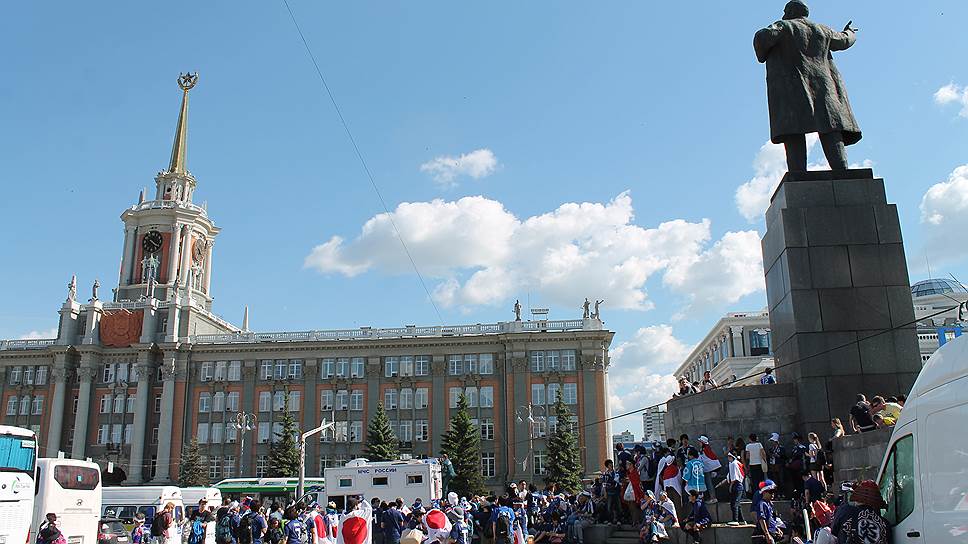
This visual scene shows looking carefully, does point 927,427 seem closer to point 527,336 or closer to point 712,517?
point 712,517

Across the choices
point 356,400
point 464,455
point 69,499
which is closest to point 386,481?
point 69,499

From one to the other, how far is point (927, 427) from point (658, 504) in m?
8.59

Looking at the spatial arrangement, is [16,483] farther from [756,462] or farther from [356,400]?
[356,400]

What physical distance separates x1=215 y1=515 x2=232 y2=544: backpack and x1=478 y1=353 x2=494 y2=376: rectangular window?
50.9 m

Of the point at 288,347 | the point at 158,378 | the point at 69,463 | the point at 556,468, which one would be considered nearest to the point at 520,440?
the point at 556,468

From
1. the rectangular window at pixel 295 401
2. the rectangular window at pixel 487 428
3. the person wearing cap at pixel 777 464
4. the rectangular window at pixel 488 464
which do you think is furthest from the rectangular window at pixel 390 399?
the person wearing cap at pixel 777 464

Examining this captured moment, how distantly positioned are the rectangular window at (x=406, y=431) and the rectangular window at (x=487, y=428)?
6.26 metres

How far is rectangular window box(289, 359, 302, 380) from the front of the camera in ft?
233

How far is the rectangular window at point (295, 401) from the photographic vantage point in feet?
229

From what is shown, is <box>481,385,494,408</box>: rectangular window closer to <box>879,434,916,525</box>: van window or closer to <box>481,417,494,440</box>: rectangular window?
<box>481,417,494,440</box>: rectangular window

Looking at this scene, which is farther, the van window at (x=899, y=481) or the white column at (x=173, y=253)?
the white column at (x=173, y=253)

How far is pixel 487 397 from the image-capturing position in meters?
68.9

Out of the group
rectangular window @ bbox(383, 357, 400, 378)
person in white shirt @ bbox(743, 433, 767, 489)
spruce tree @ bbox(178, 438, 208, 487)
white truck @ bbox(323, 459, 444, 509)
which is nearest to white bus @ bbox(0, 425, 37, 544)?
person in white shirt @ bbox(743, 433, 767, 489)

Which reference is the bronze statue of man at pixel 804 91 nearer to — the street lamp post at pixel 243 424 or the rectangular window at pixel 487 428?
the rectangular window at pixel 487 428
